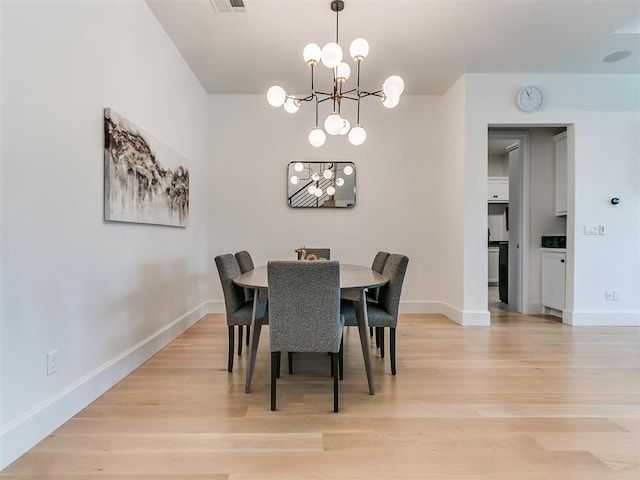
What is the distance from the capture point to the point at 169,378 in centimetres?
245

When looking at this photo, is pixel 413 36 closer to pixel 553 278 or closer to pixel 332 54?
pixel 332 54

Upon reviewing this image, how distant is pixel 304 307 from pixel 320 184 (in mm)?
2842

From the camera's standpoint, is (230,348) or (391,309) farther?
(230,348)

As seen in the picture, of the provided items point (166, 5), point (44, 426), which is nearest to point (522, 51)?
point (166, 5)

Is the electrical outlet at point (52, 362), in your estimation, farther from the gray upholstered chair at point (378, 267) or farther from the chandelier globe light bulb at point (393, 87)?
the chandelier globe light bulb at point (393, 87)

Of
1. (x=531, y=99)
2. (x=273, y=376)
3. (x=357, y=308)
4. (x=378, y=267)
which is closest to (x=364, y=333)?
(x=357, y=308)

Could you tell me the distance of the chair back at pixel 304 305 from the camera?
191 centimetres

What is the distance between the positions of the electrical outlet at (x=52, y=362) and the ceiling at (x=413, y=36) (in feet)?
8.59

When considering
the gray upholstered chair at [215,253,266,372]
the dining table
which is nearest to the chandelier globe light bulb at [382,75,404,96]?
the dining table

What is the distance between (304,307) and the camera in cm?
195

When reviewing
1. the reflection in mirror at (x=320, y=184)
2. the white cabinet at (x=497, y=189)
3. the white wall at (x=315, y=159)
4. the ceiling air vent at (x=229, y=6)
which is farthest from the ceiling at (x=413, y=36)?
the white cabinet at (x=497, y=189)

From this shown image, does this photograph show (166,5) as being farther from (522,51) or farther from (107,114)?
(522,51)

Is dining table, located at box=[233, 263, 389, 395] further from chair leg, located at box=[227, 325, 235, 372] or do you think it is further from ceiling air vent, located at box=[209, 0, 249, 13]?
ceiling air vent, located at box=[209, 0, 249, 13]

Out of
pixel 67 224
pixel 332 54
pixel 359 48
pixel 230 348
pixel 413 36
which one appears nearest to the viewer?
pixel 67 224
